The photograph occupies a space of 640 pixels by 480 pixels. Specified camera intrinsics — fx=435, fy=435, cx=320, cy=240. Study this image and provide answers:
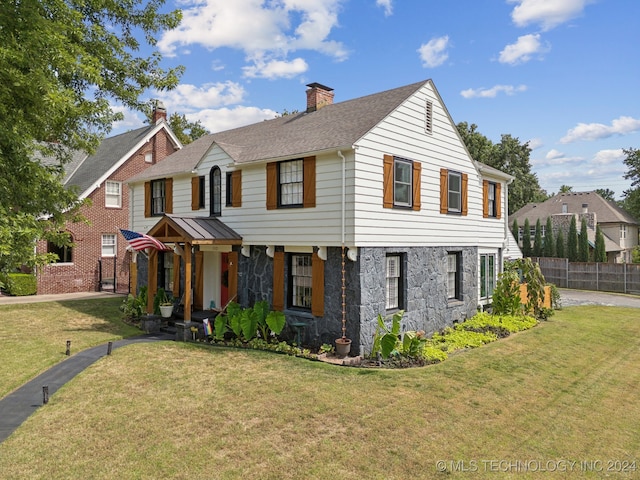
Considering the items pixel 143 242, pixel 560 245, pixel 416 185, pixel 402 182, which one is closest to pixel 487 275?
pixel 416 185

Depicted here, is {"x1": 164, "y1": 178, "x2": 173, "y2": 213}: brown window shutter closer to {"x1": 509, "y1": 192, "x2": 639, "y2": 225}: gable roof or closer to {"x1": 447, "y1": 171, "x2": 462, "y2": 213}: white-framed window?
{"x1": 447, "y1": 171, "x2": 462, "y2": 213}: white-framed window

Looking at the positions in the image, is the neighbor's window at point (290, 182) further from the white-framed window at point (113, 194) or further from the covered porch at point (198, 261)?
the white-framed window at point (113, 194)

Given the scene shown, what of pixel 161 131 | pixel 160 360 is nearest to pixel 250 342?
pixel 160 360

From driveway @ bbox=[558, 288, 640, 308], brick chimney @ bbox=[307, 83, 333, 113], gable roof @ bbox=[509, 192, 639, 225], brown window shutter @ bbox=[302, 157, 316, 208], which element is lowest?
driveway @ bbox=[558, 288, 640, 308]

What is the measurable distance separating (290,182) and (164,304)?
653 cm

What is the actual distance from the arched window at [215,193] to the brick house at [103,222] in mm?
10295

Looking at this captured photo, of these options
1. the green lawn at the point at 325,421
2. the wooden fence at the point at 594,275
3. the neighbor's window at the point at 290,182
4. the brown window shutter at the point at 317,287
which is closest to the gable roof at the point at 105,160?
the neighbor's window at the point at 290,182

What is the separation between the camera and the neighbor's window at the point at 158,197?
18.1 metres

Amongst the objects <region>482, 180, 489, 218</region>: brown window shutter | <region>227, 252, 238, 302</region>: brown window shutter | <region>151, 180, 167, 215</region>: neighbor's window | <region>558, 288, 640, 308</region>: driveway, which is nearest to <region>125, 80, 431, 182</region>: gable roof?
<region>151, 180, 167, 215</region>: neighbor's window

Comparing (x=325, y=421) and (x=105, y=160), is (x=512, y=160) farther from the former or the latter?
(x=325, y=421)

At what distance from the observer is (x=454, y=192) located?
51.4ft

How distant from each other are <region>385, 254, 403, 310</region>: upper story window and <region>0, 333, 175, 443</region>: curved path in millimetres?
7796

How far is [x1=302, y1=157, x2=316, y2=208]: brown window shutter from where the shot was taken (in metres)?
12.2

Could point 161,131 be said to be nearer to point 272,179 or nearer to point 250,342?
point 272,179
